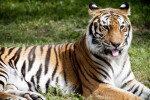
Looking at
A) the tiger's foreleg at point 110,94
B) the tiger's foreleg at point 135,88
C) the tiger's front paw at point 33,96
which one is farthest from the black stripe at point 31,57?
the tiger's foreleg at point 135,88

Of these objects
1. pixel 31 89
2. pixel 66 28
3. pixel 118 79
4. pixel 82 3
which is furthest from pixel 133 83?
pixel 82 3

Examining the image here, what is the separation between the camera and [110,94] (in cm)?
375

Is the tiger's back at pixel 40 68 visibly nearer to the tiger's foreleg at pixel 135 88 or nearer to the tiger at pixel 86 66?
the tiger at pixel 86 66

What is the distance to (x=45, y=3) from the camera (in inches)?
423

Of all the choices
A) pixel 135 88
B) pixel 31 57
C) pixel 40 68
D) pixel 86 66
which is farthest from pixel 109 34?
pixel 31 57

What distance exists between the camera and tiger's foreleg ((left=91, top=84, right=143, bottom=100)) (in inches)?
144

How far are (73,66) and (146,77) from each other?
1.42 metres

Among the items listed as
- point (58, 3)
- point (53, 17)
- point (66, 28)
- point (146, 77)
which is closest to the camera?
point (146, 77)

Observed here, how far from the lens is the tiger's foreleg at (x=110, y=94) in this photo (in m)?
3.66

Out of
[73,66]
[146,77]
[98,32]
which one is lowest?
[146,77]

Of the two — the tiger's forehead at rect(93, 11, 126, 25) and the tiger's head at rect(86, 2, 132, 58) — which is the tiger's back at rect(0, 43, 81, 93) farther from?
the tiger's forehead at rect(93, 11, 126, 25)

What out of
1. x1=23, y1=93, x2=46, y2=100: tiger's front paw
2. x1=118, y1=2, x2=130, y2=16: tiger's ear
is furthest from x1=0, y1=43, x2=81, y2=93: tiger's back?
x1=118, y1=2, x2=130, y2=16: tiger's ear

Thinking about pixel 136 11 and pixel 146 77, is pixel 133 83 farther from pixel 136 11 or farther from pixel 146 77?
pixel 136 11

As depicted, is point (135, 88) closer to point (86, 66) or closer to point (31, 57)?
point (86, 66)
